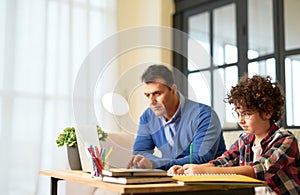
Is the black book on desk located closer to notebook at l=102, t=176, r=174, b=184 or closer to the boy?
notebook at l=102, t=176, r=174, b=184

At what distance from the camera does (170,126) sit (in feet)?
5.54

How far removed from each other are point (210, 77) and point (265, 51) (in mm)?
1493

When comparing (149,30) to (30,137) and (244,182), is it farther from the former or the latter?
(30,137)

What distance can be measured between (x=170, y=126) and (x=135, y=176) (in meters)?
0.52

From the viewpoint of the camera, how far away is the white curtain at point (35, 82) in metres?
3.22

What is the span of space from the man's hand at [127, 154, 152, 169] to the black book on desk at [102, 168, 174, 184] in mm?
287

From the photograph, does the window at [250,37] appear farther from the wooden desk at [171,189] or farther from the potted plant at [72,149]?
the wooden desk at [171,189]

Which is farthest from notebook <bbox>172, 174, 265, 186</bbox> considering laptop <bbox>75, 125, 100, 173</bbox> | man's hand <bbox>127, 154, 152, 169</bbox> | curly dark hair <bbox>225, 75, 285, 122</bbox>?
laptop <bbox>75, 125, 100, 173</bbox>

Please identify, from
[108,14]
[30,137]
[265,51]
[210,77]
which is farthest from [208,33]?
[210,77]

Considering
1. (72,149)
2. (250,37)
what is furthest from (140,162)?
(250,37)

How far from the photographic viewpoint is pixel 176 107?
168 cm

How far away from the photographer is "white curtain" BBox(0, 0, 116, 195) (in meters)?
3.22

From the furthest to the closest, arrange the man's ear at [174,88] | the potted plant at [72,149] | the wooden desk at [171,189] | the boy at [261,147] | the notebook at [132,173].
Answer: the potted plant at [72,149] < the man's ear at [174,88] < the boy at [261,147] < the notebook at [132,173] < the wooden desk at [171,189]

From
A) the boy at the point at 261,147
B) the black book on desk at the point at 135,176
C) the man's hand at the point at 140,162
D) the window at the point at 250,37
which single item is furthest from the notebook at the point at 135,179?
the window at the point at 250,37
